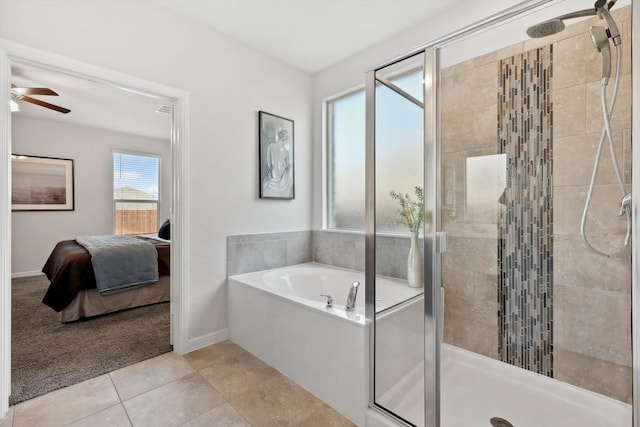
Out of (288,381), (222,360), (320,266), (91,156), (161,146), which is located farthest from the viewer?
(161,146)

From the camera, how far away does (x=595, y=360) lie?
1.52 meters

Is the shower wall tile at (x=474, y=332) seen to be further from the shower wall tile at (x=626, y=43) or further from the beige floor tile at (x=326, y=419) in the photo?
the shower wall tile at (x=626, y=43)

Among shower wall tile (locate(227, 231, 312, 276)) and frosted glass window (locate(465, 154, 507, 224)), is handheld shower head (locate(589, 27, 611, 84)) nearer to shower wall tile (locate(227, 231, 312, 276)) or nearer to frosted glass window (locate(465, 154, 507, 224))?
frosted glass window (locate(465, 154, 507, 224))

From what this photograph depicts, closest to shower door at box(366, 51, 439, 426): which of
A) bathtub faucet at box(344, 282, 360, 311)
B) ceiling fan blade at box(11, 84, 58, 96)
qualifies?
bathtub faucet at box(344, 282, 360, 311)

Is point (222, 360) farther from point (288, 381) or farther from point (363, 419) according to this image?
point (363, 419)

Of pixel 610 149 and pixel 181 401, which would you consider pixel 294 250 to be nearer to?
pixel 181 401

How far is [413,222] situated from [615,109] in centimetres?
97

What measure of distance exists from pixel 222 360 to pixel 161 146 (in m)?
5.06

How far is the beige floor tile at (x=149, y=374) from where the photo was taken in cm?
186

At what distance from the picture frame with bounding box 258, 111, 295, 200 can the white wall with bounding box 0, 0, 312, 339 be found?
7 cm

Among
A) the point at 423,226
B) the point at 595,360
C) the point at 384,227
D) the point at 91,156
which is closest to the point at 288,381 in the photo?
the point at 384,227

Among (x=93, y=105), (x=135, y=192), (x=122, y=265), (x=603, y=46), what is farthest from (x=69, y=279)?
(x=603, y=46)

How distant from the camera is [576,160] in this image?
1.48 meters

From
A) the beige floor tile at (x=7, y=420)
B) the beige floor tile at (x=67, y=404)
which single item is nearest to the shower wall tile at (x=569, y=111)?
the beige floor tile at (x=67, y=404)
